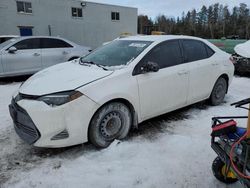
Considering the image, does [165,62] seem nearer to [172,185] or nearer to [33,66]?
[172,185]

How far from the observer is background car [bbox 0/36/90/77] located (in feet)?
23.5

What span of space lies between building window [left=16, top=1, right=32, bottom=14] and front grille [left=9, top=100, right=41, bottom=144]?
17.9m

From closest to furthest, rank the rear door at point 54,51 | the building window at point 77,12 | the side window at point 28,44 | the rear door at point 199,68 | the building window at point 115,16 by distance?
the rear door at point 199,68 → the side window at point 28,44 → the rear door at point 54,51 → the building window at point 77,12 → the building window at point 115,16

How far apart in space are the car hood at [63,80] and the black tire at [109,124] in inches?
17.2

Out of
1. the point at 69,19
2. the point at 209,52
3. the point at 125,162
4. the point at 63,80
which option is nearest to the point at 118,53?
the point at 63,80

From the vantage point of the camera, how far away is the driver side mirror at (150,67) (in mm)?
3346

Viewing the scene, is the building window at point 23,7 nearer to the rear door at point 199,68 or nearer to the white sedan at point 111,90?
the white sedan at point 111,90

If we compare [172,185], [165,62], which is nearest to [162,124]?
[165,62]

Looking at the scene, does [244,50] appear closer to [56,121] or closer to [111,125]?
[111,125]

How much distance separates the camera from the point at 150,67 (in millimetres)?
3352

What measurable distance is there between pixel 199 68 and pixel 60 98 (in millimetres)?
2659

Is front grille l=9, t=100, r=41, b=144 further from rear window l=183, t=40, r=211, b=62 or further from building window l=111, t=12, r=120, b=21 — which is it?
building window l=111, t=12, r=120, b=21

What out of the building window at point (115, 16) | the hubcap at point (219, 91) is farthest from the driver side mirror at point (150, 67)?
the building window at point (115, 16)

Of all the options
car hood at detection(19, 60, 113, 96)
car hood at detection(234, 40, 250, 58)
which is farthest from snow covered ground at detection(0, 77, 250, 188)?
car hood at detection(234, 40, 250, 58)
